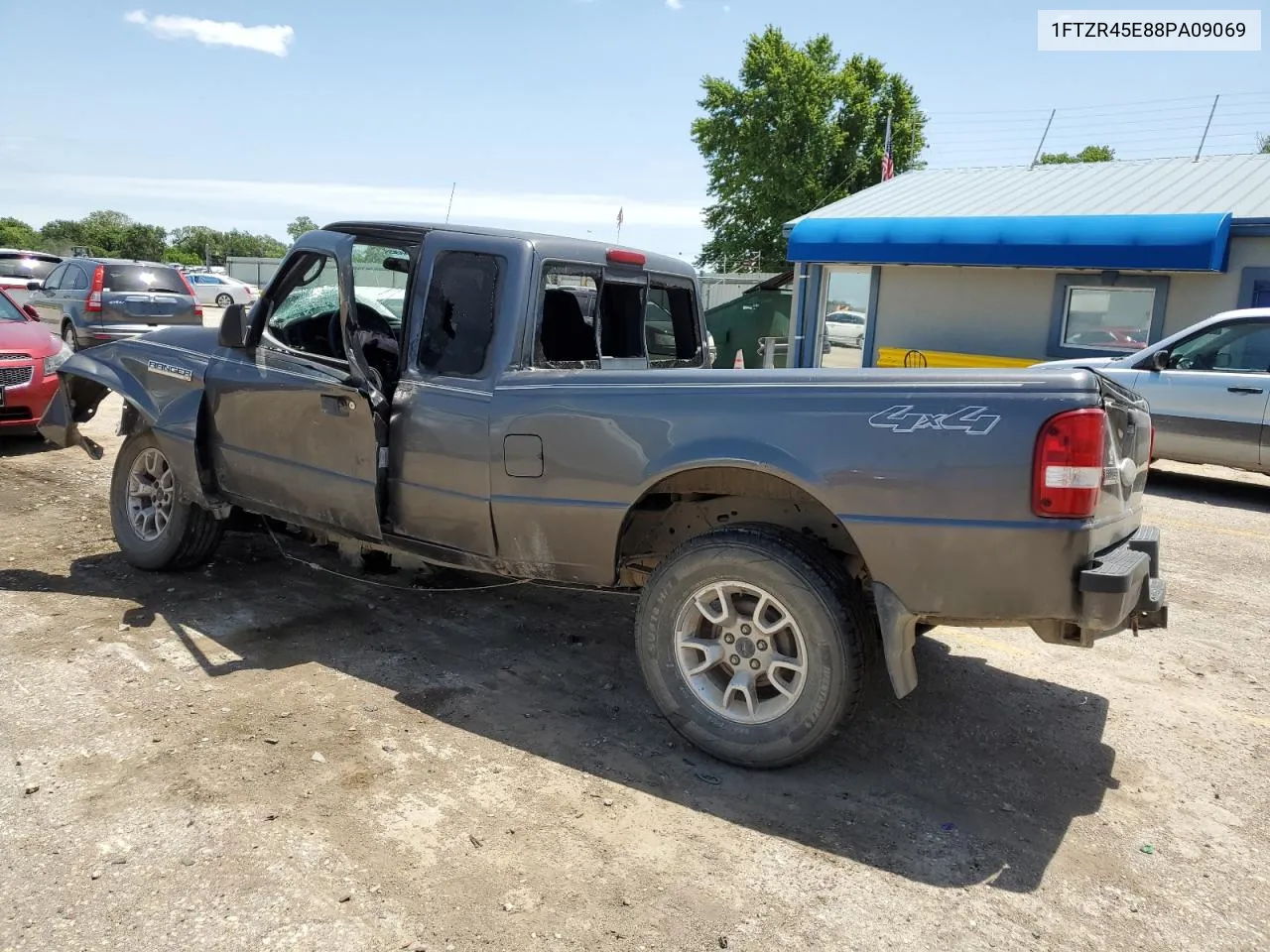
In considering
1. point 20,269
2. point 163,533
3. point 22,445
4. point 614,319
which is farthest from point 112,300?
point 614,319

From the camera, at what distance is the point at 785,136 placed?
1681 inches

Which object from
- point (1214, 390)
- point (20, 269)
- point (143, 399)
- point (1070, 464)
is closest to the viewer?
point (1070, 464)

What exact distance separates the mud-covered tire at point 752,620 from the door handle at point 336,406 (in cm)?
164

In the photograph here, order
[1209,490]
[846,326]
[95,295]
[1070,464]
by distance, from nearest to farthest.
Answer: [1070,464], [1209,490], [95,295], [846,326]

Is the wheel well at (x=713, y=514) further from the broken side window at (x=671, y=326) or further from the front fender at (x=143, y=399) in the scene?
the front fender at (x=143, y=399)

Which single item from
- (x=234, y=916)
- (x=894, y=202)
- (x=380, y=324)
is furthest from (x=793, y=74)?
(x=234, y=916)

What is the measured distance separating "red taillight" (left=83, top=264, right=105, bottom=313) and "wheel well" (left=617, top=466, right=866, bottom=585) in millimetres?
13367

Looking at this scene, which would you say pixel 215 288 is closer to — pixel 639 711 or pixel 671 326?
pixel 671 326

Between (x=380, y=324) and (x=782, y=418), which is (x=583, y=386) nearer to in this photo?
(x=782, y=418)

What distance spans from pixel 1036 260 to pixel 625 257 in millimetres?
11356

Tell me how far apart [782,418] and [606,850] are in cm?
154

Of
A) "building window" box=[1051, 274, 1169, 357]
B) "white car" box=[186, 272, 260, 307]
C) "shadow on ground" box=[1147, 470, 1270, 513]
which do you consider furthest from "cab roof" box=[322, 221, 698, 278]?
"white car" box=[186, 272, 260, 307]

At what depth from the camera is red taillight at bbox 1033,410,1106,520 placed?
290cm

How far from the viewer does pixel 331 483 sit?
4.41 meters
